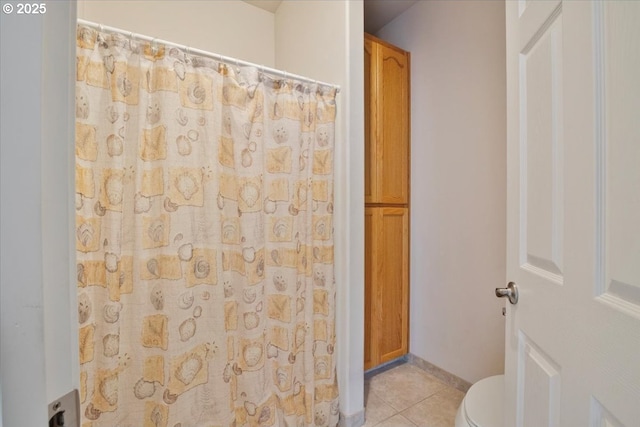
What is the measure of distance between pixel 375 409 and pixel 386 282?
28.4 inches

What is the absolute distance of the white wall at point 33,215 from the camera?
0.25 meters

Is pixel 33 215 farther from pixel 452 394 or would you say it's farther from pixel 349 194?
Result: pixel 452 394

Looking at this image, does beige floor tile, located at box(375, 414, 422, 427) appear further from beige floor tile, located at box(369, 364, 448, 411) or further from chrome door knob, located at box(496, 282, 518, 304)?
chrome door knob, located at box(496, 282, 518, 304)

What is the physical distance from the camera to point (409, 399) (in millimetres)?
1698

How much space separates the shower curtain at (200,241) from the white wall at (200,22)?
0.88m

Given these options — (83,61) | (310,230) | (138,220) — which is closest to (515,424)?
(310,230)

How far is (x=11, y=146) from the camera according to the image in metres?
Result: 0.25

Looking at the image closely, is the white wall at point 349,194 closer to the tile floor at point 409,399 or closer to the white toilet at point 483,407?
the tile floor at point 409,399

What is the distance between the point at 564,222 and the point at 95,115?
55.8 inches

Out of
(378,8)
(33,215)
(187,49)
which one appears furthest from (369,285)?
(378,8)

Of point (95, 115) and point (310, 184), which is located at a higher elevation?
point (95, 115)

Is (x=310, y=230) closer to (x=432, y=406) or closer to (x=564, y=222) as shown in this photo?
(x=564, y=222)

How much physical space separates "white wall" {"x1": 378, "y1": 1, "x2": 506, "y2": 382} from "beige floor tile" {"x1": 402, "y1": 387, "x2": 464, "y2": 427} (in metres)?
0.17

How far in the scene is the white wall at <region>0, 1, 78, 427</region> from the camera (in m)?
0.25
